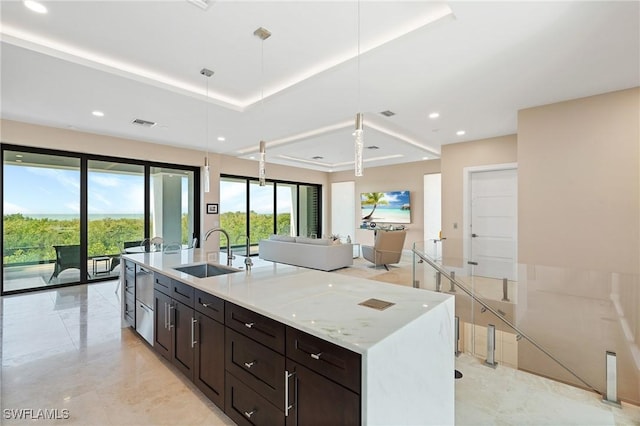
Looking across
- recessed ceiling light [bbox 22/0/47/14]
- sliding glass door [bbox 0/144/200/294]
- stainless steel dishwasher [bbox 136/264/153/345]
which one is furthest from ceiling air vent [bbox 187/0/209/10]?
sliding glass door [bbox 0/144/200/294]

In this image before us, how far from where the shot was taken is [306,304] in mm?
1664

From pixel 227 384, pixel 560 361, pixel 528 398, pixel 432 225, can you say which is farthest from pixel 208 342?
pixel 432 225

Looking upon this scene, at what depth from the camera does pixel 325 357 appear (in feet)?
4.27

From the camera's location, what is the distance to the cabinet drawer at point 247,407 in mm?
1571

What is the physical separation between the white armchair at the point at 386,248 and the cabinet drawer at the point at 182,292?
484 centimetres

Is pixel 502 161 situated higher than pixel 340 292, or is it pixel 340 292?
pixel 502 161

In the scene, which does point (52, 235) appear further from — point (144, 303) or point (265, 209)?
point (265, 209)

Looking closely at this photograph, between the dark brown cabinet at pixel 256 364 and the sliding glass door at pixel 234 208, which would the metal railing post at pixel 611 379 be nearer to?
the dark brown cabinet at pixel 256 364

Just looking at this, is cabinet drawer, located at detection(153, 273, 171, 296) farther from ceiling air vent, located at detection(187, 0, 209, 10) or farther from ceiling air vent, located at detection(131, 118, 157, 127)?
ceiling air vent, located at detection(131, 118, 157, 127)

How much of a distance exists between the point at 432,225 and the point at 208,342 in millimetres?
7448

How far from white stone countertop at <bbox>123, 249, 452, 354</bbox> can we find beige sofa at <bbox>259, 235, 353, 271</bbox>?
11.9 ft

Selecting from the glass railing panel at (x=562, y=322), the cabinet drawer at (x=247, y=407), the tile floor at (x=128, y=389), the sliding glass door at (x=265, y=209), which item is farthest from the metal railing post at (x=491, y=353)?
the sliding glass door at (x=265, y=209)

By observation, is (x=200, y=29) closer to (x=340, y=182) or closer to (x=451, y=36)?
(x=451, y=36)

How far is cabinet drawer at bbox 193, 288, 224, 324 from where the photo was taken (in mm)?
1933
